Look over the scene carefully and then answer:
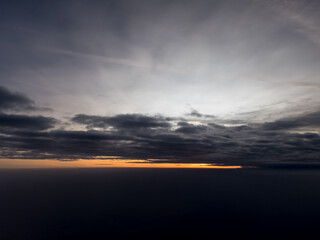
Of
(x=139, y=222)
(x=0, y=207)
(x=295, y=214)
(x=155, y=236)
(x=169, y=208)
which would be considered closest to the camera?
(x=155, y=236)

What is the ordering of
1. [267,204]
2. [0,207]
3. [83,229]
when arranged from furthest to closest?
[267,204] < [0,207] < [83,229]

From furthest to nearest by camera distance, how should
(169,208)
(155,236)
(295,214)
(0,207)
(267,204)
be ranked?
(267,204) → (0,207) → (169,208) → (295,214) → (155,236)

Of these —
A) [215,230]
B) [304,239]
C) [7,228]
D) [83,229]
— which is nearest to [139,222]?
[83,229]

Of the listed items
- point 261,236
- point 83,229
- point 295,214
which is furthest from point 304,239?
point 83,229

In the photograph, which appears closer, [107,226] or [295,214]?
[107,226]

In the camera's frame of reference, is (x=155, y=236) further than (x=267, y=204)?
No

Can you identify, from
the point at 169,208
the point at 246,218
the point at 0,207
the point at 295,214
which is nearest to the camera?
the point at 246,218

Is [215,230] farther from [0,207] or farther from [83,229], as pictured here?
[0,207]

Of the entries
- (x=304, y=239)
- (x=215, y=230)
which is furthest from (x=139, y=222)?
(x=304, y=239)

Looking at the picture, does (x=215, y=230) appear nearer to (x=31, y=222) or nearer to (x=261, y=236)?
(x=261, y=236)
